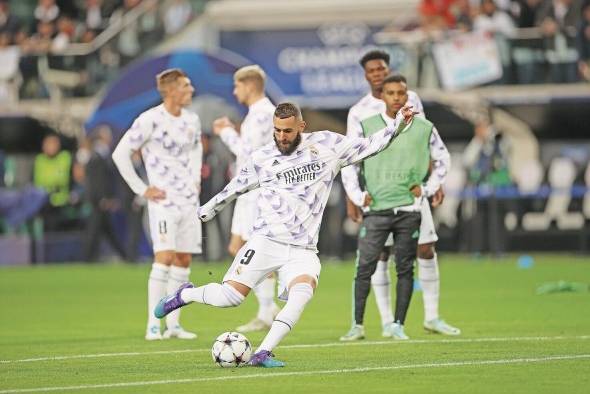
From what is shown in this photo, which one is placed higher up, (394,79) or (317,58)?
(317,58)

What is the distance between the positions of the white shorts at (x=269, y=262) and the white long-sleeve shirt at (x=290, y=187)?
0.21 feet

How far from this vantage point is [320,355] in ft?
37.1

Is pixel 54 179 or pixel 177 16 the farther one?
pixel 177 16

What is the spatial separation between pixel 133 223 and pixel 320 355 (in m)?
15.3

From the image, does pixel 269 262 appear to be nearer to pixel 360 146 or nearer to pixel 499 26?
pixel 360 146

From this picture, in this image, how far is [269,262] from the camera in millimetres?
10617

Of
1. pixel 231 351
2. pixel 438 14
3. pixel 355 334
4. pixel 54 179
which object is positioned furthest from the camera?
pixel 438 14

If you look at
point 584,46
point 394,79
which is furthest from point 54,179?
point 394,79

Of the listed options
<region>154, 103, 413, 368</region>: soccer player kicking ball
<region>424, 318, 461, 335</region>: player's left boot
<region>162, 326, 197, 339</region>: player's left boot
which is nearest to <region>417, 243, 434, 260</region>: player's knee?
<region>424, 318, 461, 335</region>: player's left boot

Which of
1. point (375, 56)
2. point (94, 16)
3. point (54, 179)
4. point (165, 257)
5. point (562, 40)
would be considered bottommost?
point (165, 257)

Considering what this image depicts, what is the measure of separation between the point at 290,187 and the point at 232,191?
410 mm

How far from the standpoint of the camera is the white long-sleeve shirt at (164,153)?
13.2 m

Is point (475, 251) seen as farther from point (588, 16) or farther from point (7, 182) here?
point (7, 182)

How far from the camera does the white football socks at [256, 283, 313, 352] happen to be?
10250 millimetres
